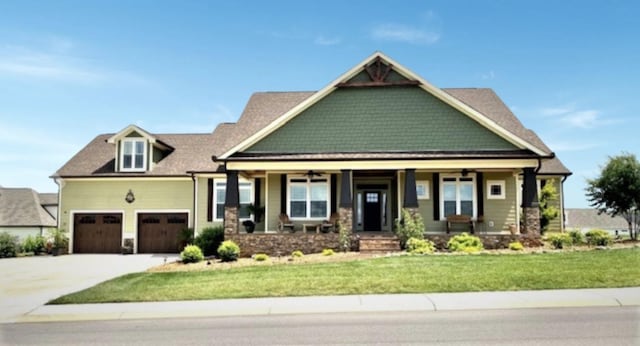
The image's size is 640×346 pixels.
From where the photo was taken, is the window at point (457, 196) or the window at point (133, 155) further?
the window at point (133, 155)

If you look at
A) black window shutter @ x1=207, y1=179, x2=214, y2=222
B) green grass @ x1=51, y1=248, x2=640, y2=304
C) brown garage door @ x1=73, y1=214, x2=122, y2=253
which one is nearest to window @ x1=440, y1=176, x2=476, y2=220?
green grass @ x1=51, y1=248, x2=640, y2=304

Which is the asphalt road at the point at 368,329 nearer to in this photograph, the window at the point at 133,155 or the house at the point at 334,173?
the house at the point at 334,173

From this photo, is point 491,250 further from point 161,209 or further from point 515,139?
point 161,209

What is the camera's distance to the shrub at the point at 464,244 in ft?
63.1

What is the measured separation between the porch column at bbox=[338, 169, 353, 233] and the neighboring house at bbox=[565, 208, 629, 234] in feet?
163

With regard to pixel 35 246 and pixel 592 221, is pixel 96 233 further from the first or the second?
pixel 592 221

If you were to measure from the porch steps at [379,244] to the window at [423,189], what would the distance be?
10.6ft

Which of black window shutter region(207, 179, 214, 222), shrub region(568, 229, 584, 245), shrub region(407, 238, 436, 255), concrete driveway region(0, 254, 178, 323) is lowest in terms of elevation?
concrete driveway region(0, 254, 178, 323)

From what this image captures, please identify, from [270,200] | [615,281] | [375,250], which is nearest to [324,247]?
[375,250]

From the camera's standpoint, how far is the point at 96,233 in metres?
26.8

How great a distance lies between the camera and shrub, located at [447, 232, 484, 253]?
1922 centimetres

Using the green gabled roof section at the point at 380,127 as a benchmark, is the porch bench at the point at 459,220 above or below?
below

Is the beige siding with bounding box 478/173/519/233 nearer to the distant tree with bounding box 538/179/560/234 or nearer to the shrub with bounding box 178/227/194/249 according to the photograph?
the distant tree with bounding box 538/179/560/234

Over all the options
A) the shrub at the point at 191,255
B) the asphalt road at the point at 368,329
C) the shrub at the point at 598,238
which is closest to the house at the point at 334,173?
the shrub at the point at 598,238
